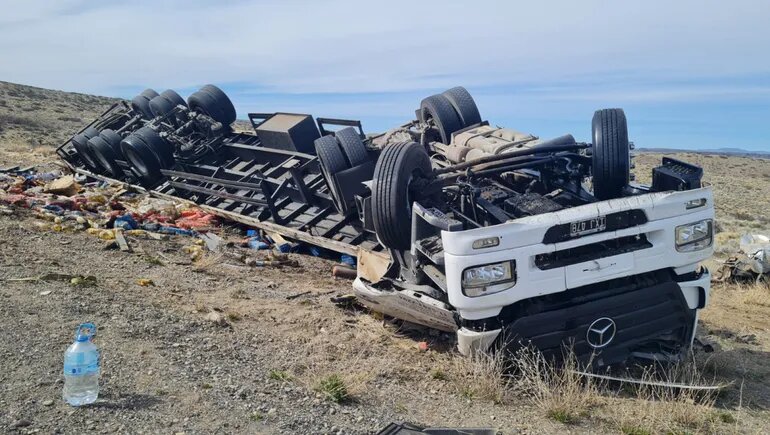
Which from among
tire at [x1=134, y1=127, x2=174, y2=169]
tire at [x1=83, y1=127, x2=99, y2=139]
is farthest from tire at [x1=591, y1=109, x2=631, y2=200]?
tire at [x1=83, y1=127, x2=99, y2=139]

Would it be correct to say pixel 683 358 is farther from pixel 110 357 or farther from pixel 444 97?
pixel 444 97

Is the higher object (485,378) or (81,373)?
(81,373)

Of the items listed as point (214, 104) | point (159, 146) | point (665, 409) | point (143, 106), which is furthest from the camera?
point (143, 106)

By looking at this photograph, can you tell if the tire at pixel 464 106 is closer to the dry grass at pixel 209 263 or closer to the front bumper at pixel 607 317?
the dry grass at pixel 209 263

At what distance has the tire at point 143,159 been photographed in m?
11.4

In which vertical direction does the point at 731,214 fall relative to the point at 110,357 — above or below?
below

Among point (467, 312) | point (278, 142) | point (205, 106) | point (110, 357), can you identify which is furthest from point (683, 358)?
point (205, 106)

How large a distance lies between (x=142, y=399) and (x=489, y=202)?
288 cm

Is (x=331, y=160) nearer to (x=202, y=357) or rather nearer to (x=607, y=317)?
(x=202, y=357)

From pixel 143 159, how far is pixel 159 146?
38 centimetres

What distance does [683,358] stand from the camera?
15.1ft

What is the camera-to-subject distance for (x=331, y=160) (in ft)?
22.4

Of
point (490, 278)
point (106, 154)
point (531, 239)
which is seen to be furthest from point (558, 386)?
point (106, 154)

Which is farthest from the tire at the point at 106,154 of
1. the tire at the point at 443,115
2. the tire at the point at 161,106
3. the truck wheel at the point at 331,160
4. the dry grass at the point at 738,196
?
the dry grass at the point at 738,196
